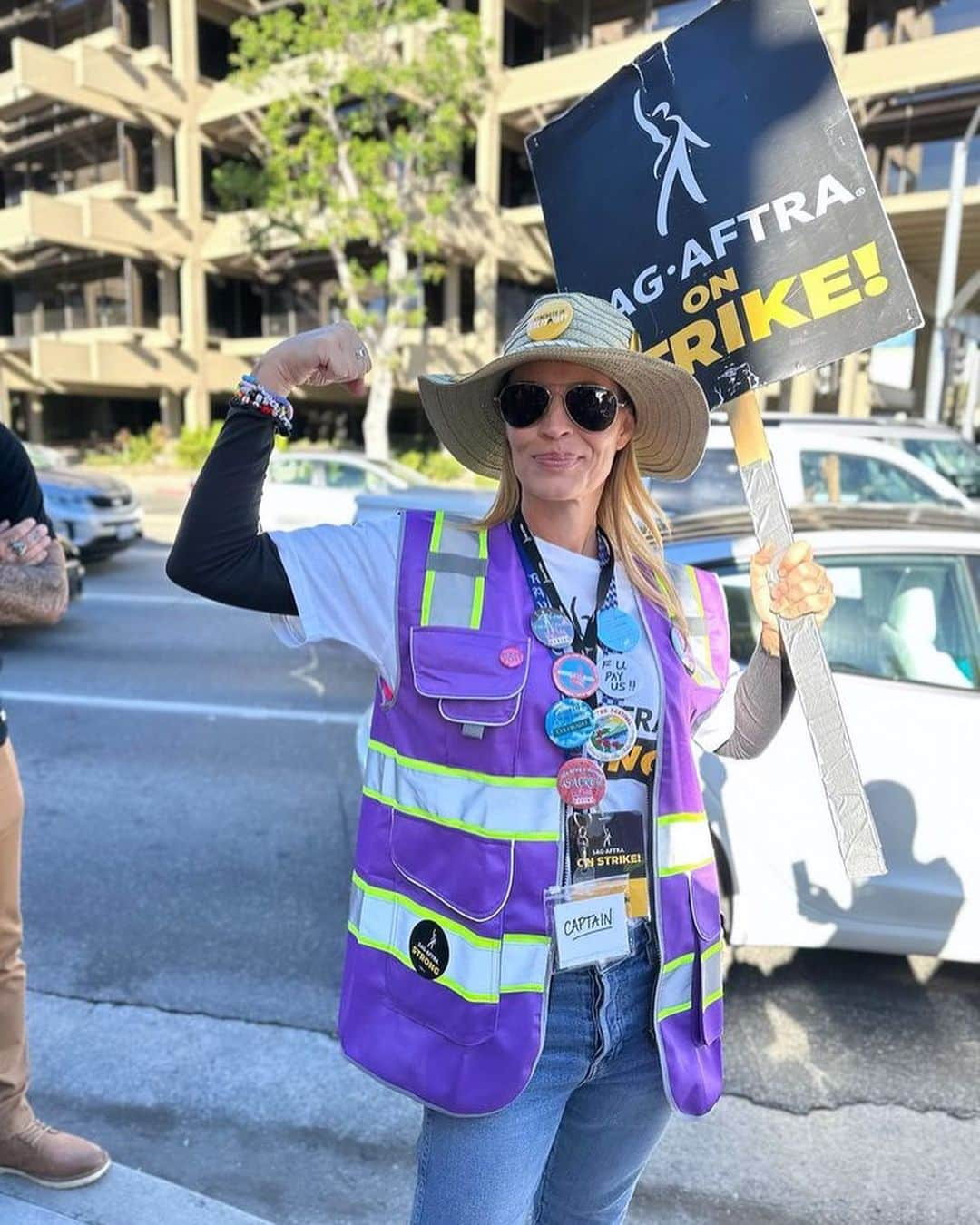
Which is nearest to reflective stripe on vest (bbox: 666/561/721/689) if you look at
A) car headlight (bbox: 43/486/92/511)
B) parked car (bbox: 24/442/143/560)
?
parked car (bbox: 24/442/143/560)

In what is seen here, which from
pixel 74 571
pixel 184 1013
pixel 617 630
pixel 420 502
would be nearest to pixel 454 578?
pixel 617 630

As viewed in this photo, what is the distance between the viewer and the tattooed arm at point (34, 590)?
2164 millimetres

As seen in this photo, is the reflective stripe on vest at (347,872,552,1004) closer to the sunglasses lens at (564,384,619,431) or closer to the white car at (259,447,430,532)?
the sunglasses lens at (564,384,619,431)

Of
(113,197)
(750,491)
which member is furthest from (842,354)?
(113,197)

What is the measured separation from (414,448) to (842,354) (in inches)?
1085

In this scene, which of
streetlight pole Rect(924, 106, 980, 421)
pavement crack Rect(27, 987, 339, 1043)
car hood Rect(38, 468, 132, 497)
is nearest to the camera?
pavement crack Rect(27, 987, 339, 1043)

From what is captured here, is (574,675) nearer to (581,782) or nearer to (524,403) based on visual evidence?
(581,782)

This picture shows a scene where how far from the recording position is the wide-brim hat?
1.52 meters

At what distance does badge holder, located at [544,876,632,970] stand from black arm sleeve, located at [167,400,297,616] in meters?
0.62

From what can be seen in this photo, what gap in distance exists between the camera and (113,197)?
28000 mm

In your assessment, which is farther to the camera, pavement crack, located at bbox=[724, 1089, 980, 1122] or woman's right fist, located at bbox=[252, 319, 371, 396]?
pavement crack, located at bbox=[724, 1089, 980, 1122]

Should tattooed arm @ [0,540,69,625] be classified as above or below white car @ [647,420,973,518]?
below

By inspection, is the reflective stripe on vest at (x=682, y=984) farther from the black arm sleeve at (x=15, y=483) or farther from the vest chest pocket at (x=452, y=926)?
the black arm sleeve at (x=15, y=483)

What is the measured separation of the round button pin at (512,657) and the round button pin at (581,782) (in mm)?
167
